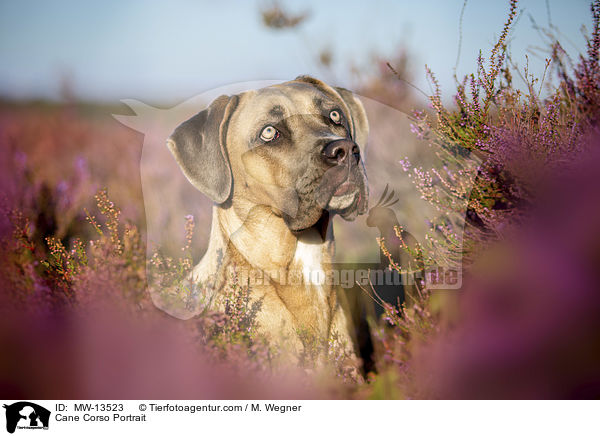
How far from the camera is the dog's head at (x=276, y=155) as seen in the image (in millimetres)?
2334

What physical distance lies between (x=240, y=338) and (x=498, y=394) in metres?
1.82

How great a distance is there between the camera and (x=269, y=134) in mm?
2492

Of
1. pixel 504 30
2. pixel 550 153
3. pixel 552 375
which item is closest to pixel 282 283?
pixel 550 153

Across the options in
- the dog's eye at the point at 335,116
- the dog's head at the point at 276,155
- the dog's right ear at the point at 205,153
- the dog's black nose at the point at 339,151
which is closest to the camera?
the dog's black nose at the point at 339,151

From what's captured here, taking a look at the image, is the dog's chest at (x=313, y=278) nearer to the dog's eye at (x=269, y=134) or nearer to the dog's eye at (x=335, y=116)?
the dog's eye at (x=269, y=134)

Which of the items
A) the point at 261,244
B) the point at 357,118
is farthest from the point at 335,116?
the point at 261,244

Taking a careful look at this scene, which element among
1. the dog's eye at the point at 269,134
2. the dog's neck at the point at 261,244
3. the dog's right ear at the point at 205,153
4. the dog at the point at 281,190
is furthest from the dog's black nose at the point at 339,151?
the dog's right ear at the point at 205,153

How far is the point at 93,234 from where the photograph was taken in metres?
2.75

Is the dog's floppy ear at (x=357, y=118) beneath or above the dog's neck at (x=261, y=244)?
above

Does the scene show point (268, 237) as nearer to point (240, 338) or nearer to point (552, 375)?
point (240, 338)

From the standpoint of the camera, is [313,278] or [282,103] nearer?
[282,103]

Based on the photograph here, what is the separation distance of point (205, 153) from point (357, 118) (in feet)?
3.38
